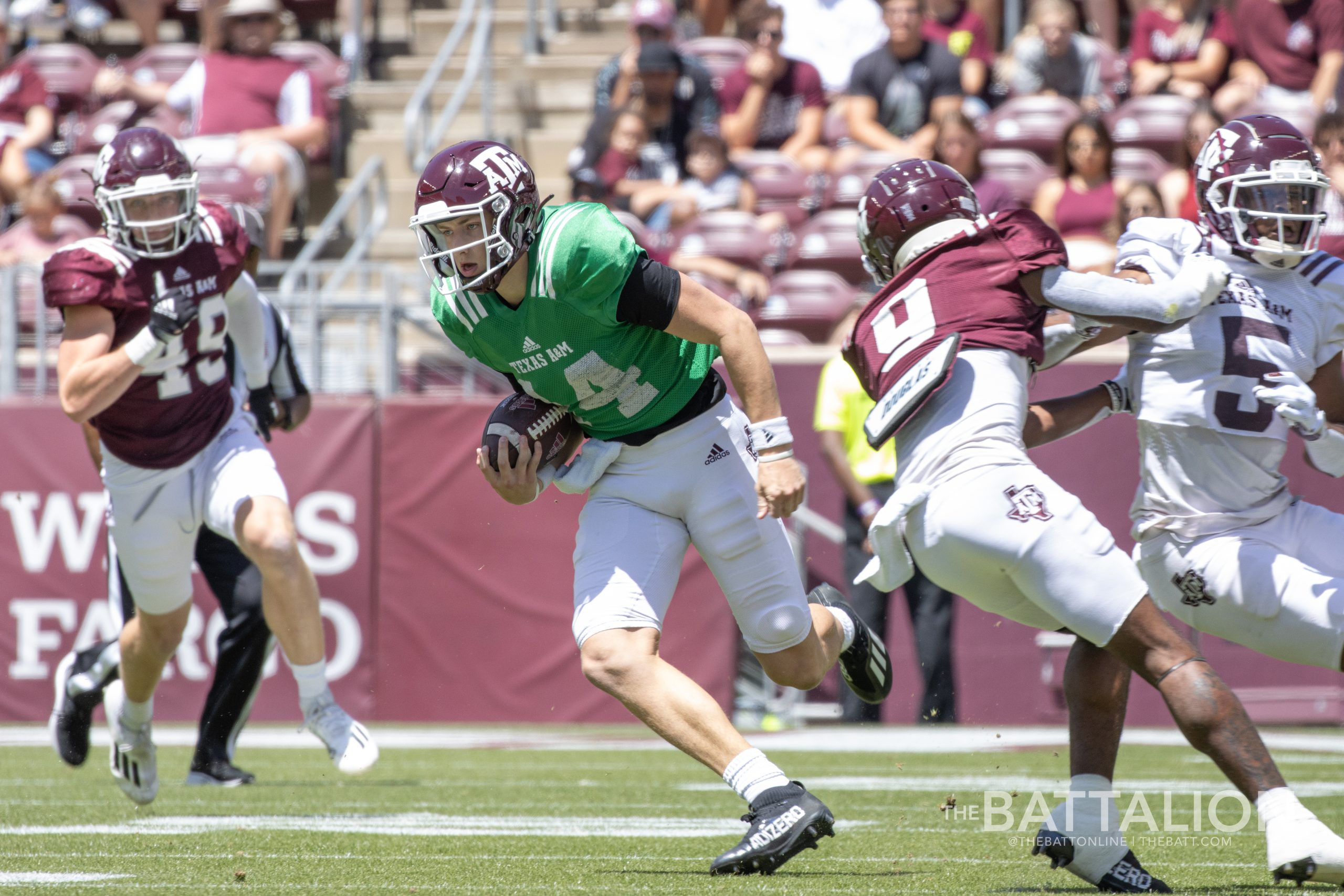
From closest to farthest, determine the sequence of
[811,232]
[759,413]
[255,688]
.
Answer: [759,413], [255,688], [811,232]

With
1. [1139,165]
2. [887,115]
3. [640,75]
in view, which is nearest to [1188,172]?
[1139,165]

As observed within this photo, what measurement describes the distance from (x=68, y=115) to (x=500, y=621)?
6062 mm

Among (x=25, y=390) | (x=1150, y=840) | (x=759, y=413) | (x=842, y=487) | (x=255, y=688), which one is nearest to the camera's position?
(x=759, y=413)

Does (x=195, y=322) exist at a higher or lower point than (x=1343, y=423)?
lower

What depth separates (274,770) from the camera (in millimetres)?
6402

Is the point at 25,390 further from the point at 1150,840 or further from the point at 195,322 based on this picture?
the point at 1150,840

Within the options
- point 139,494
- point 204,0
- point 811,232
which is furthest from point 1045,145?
point 139,494

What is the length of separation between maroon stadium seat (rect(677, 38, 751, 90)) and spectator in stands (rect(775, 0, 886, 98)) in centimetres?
35

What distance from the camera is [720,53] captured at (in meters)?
11.6

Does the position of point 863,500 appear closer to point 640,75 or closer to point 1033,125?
point 1033,125

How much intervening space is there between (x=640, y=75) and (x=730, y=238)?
1.39 metres

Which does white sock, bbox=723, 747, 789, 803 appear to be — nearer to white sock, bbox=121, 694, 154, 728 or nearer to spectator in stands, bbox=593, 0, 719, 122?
white sock, bbox=121, 694, 154, 728

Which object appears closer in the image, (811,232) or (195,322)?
(195,322)

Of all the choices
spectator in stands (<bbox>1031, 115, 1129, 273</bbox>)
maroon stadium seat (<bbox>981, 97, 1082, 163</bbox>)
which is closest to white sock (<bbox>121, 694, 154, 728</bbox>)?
spectator in stands (<bbox>1031, 115, 1129, 273</bbox>)
